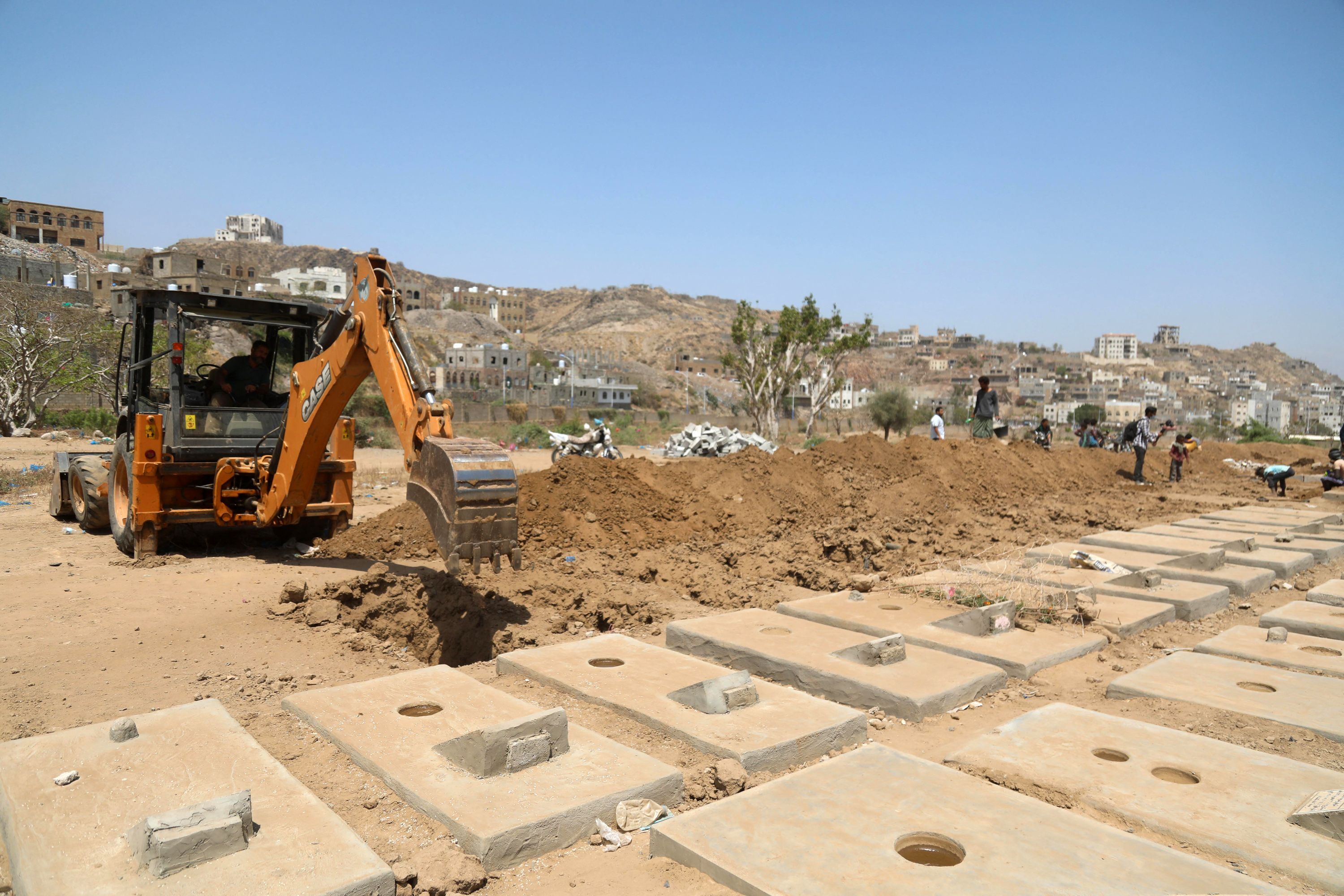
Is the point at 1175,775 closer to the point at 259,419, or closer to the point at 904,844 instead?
the point at 904,844

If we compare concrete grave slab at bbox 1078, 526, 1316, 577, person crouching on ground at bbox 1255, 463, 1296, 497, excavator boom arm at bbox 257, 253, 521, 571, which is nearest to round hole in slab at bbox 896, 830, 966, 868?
excavator boom arm at bbox 257, 253, 521, 571

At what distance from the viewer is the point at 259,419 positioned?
329 inches

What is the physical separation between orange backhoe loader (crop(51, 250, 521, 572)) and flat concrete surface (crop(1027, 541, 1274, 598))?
5.76 m

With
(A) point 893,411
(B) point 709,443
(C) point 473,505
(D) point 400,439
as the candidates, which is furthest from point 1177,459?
(A) point 893,411

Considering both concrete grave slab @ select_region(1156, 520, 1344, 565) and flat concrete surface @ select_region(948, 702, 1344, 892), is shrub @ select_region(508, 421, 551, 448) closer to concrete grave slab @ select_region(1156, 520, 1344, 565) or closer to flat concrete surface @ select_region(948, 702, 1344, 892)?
concrete grave slab @ select_region(1156, 520, 1344, 565)

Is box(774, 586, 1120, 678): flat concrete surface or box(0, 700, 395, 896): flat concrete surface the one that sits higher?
box(774, 586, 1120, 678): flat concrete surface

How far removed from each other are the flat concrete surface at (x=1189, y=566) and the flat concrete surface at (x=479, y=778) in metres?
6.08

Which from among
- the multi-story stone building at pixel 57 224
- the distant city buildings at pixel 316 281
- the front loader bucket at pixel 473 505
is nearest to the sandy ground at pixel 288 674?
the front loader bucket at pixel 473 505

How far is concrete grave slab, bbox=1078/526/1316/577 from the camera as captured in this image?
8.16 meters

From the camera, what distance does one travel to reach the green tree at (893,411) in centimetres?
4416

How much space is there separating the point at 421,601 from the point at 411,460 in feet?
4.89

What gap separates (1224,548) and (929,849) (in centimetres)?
729

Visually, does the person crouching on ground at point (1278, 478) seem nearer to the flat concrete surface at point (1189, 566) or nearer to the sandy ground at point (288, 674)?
the sandy ground at point (288, 674)

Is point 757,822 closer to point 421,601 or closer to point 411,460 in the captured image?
point 411,460
